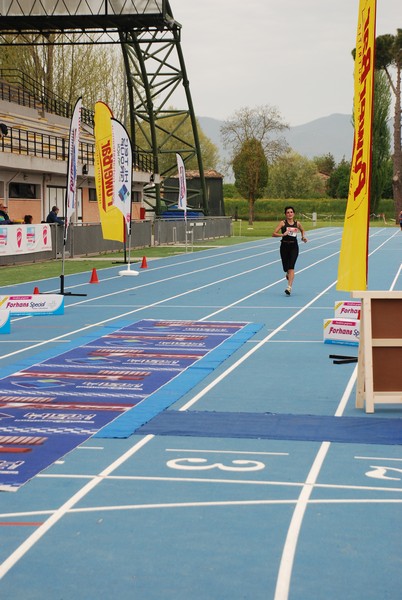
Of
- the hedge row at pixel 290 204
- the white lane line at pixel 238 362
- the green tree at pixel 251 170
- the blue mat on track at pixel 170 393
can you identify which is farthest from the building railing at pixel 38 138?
the hedge row at pixel 290 204

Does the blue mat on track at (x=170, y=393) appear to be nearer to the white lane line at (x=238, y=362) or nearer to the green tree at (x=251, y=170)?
the white lane line at (x=238, y=362)

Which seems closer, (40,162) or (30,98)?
(40,162)

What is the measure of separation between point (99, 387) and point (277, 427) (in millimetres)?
2903

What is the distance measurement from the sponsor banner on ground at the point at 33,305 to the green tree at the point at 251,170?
7831cm

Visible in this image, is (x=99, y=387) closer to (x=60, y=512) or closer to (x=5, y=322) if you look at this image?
(x=60, y=512)

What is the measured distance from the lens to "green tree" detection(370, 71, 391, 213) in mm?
95938

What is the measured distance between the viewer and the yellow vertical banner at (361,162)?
1141cm

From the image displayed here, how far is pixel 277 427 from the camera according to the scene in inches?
390

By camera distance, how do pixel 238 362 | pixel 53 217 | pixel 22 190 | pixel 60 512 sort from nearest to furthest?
pixel 60 512
pixel 238 362
pixel 53 217
pixel 22 190

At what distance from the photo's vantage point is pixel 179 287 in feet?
89.8

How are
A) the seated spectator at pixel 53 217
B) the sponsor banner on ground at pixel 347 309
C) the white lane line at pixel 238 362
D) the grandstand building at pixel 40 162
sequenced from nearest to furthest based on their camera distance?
the white lane line at pixel 238 362 → the sponsor banner on ground at pixel 347 309 → the seated spectator at pixel 53 217 → the grandstand building at pixel 40 162

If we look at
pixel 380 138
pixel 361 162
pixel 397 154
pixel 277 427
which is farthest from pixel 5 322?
pixel 397 154

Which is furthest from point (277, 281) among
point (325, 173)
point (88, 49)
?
point (325, 173)

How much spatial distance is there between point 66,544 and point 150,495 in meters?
1.24
